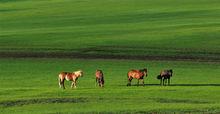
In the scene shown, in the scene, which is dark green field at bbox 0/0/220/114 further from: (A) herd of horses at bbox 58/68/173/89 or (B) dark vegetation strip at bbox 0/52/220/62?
(A) herd of horses at bbox 58/68/173/89

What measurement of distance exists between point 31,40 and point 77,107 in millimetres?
32368

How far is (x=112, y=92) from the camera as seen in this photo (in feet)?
97.6

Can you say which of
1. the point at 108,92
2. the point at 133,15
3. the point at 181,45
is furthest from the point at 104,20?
the point at 108,92

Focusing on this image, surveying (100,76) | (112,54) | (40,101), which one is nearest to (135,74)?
(100,76)

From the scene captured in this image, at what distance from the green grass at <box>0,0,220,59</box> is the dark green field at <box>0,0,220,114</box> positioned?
0.27ft

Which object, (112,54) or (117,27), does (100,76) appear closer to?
(112,54)

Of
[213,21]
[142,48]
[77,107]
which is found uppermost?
[213,21]

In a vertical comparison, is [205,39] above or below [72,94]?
above

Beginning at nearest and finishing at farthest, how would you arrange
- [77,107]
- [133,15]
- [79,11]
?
[77,107], [133,15], [79,11]

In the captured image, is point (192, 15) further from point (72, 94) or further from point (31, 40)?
point (72, 94)

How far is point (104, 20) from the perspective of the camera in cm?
7544

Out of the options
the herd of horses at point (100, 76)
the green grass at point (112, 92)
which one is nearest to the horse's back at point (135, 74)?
the herd of horses at point (100, 76)

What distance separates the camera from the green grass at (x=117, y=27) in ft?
172

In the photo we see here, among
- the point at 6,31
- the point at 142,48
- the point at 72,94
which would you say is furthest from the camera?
the point at 6,31
